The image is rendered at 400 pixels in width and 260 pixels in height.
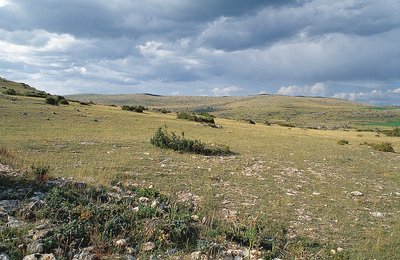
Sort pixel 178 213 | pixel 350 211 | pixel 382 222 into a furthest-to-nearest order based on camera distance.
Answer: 1. pixel 350 211
2. pixel 382 222
3. pixel 178 213

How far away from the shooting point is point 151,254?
6145 millimetres

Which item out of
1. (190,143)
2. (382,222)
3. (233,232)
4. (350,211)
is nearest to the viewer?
→ (233,232)

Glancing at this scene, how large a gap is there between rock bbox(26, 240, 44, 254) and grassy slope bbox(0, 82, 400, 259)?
4.47 m

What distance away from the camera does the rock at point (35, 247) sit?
5.58 meters

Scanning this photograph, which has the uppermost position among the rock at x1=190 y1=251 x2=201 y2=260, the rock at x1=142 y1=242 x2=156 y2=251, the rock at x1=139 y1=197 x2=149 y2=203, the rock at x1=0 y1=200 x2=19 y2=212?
the rock at x1=0 y1=200 x2=19 y2=212

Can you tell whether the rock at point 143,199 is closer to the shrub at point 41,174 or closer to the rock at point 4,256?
the shrub at point 41,174

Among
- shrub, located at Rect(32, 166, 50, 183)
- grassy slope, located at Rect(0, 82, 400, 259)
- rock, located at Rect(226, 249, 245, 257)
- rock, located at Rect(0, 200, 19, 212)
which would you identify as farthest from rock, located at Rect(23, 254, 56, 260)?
grassy slope, located at Rect(0, 82, 400, 259)

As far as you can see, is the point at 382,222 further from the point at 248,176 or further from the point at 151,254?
the point at 151,254

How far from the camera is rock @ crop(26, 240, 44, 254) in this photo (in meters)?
5.58

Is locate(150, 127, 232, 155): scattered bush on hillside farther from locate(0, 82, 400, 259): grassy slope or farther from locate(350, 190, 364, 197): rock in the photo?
locate(350, 190, 364, 197): rock

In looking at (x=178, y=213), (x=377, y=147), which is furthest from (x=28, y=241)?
(x=377, y=147)

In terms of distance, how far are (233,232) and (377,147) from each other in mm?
24659

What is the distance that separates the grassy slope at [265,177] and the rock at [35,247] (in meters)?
4.47

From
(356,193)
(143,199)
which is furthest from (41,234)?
(356,193)
